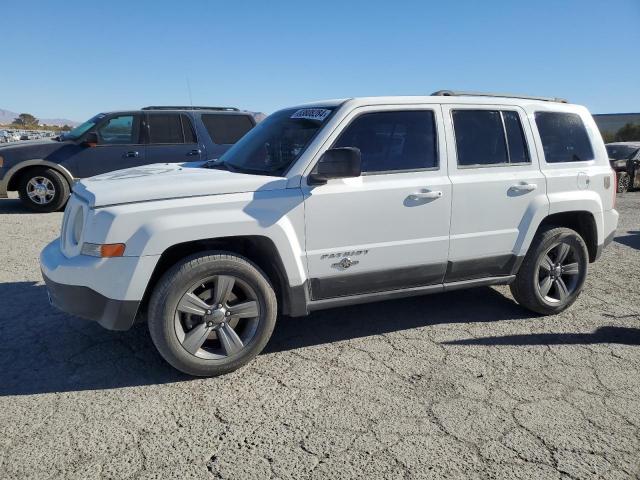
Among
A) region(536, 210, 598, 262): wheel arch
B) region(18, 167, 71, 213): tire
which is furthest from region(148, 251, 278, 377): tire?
region(18, 167, 71, 213): tire

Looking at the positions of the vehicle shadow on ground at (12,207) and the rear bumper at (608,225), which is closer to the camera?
the rear bumper at (608,225)

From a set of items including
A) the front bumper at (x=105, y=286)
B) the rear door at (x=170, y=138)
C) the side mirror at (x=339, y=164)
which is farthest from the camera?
the rear door at (x=170, y=138)

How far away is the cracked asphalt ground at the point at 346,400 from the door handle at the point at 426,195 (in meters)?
1.12

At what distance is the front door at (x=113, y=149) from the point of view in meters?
9.12

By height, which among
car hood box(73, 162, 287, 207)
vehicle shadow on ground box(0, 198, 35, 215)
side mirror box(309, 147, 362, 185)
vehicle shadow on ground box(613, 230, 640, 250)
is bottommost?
vehicle shadow on ground box(613, 230, 640, 250)

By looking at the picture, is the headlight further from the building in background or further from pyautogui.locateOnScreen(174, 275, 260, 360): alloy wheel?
the building in background

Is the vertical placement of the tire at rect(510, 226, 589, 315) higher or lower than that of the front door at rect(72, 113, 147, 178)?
lower

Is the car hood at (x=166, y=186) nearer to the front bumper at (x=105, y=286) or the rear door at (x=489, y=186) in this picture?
the front bumper at (x=105, y=286)

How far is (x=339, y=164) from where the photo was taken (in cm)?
330

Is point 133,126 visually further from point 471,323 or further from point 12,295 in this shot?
point 471,323

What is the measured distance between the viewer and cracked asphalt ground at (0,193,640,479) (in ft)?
8.21

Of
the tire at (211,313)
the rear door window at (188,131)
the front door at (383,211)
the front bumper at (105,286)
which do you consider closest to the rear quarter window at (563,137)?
the front door at (383,211)

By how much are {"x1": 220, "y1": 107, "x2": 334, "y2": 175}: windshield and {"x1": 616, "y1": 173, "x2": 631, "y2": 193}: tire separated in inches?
513

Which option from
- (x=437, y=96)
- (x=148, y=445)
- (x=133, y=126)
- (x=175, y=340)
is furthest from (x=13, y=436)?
(x=133, y=126)
